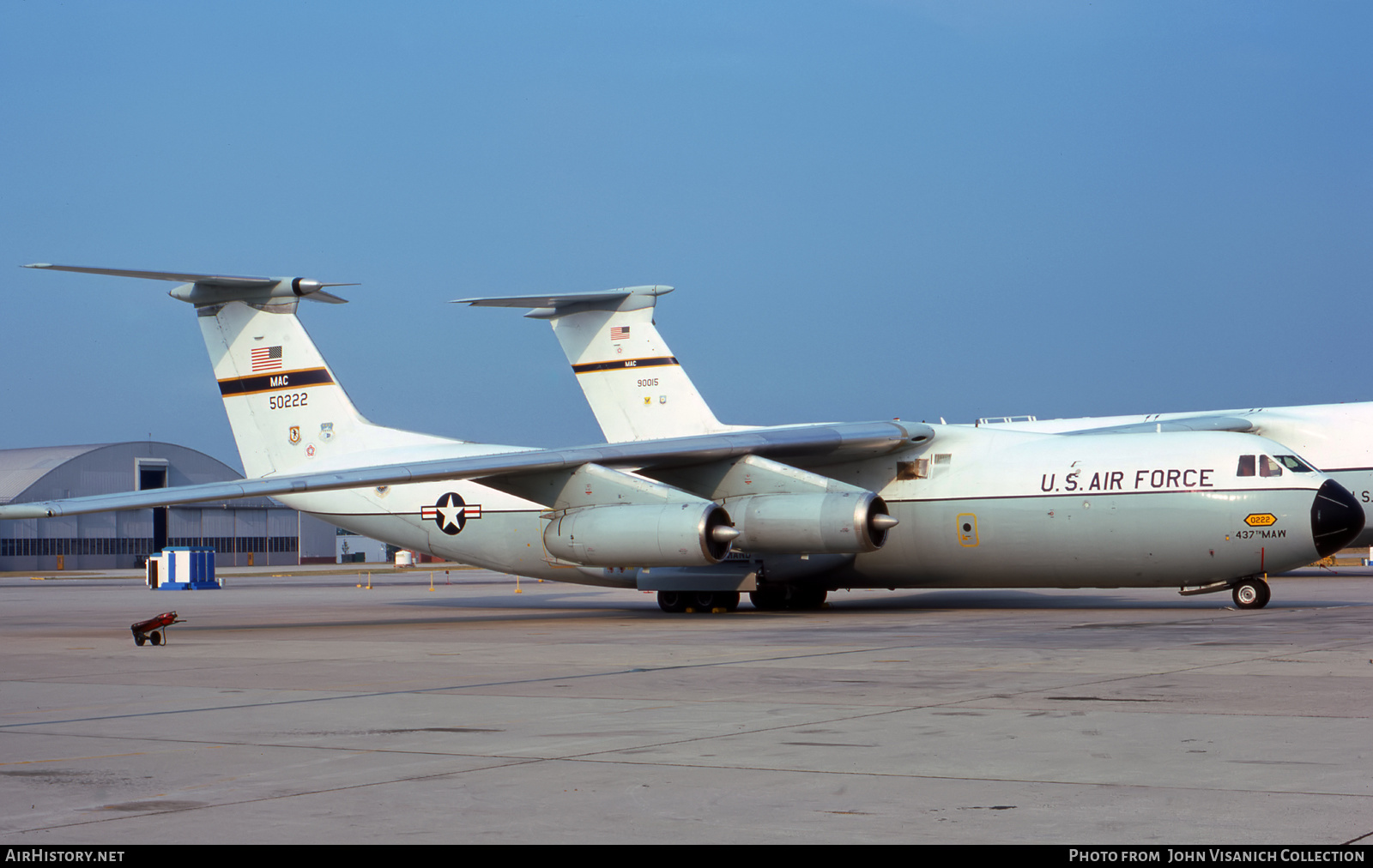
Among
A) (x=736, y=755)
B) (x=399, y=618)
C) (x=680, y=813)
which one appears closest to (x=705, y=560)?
(x=399, y=618)

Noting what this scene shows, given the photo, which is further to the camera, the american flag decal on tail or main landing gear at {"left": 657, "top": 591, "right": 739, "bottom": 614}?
the american flag decal on tail

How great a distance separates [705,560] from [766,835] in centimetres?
1611

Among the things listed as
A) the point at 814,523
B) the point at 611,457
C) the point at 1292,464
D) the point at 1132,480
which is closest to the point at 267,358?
the point at 611,457

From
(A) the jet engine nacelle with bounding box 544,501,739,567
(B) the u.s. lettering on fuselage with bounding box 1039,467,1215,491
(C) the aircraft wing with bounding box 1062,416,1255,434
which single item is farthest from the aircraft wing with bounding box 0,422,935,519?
(C) the aircraft wing with bounding box 1062,416,1255,434

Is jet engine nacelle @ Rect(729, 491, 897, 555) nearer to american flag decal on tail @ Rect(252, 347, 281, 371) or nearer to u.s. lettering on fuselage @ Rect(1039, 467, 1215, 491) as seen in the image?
u.s. lettering on fuselage @ Rect(1039, 467, 1215, 491)

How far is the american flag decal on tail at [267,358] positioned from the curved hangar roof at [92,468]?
172 ft

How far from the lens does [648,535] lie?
22.3 metres

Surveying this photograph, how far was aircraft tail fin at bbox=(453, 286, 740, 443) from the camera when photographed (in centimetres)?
3341

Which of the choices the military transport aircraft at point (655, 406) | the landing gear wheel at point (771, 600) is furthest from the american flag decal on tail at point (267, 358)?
the landing gear wheel at point (771, 600)

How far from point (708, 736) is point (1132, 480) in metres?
14.5

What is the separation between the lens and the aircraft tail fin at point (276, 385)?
26.5m

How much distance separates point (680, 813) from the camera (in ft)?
21.4

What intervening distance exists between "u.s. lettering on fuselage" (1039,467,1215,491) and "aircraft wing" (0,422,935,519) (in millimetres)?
2655
